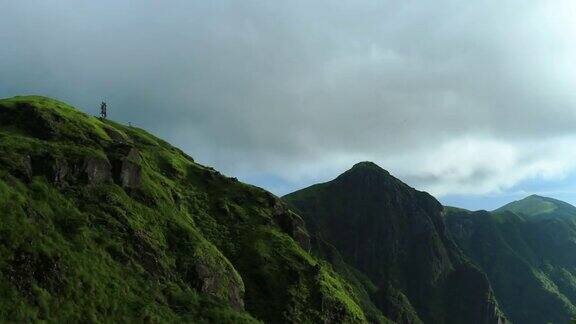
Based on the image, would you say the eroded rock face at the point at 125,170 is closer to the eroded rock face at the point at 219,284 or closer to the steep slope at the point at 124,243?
the steep slope at the point at 124,243

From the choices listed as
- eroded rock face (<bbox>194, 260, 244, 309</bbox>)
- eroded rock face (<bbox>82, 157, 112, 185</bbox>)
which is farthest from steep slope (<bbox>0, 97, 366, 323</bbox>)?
eroded rock face (<bbox>194, 260, 244, 309</bbox>)

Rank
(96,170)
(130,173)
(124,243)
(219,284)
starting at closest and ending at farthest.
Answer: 1. (124,243)
2. (96,170)
3. (219,284)
4. (130,173)

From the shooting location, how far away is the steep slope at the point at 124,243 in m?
90.1

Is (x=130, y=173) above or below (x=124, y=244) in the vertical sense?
above

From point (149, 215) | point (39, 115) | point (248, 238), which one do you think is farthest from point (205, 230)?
point (39, 115)

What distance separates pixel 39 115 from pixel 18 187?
53.0m

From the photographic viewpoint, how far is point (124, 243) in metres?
117

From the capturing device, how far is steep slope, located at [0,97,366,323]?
90.1 metres

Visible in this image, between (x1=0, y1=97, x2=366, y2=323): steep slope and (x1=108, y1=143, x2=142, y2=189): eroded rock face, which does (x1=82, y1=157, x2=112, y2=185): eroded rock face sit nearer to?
(x1=0, y1=97, x2=366, y2=323): steep slope

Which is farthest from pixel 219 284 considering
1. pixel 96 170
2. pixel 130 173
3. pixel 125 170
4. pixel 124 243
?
pixel 96 170

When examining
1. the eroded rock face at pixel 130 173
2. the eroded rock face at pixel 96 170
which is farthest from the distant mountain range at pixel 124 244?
the eroded rock face at pixel 130 173

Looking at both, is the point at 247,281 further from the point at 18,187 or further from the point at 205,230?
the point at 18,187

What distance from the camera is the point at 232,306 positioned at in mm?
133750

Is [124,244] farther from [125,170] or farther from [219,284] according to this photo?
[125,170]
